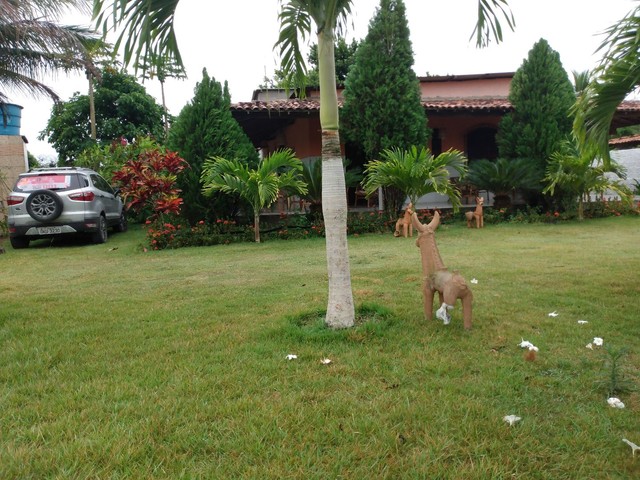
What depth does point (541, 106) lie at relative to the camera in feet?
37.8

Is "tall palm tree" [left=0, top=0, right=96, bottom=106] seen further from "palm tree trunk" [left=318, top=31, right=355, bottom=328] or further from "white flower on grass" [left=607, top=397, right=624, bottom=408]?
"white flower on grass" [left=607, top=397, right=624, bottom=408]

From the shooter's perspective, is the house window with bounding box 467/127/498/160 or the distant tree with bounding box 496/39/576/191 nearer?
the distant tree with bounding box 496/39/576/191

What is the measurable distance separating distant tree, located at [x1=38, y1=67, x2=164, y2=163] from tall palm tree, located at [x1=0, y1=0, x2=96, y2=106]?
11938 mm

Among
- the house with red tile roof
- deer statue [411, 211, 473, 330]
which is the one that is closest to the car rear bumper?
the house with red tile roof

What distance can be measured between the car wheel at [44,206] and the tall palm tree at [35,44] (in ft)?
10.3

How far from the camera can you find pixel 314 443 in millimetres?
2006

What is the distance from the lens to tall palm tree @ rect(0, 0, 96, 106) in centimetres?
903

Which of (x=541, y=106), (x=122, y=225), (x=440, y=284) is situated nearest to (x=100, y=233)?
(x=122, y=225)

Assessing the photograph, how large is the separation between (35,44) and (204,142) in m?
4.31

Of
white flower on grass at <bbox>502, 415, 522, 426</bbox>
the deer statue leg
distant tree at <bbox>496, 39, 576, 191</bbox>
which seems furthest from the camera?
distant tree at <bbox>496, 39, 576, 191</bbox>

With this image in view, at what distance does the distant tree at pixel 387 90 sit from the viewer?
431 inches

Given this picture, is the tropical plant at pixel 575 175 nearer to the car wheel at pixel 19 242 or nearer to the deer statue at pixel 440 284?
the deer statue at pixel 440 284

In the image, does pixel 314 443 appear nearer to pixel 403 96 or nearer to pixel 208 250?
pixel 208 250

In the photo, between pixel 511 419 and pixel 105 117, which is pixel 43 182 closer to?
pixel 511 419
